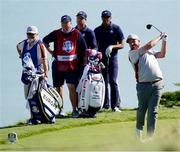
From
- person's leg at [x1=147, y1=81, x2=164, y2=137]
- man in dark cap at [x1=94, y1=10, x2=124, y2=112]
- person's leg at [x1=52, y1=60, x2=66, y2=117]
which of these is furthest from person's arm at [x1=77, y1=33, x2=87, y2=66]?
person's leg at [x1=147, y1=81, x2=164, y2=137]

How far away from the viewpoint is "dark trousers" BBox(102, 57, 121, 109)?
554 inches

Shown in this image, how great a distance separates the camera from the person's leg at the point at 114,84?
1407 centimetres

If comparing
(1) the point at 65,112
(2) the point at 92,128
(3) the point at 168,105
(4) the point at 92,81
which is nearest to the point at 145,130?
(2) the point at 92,128

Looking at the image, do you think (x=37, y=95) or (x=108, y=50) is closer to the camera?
(x=37, y=95)

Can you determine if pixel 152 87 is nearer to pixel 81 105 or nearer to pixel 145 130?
pixel 145 130

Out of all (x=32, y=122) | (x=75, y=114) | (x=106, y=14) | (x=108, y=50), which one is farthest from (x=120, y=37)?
(x=32, y=122)

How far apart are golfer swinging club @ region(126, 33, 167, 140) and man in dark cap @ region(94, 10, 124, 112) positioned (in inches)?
141

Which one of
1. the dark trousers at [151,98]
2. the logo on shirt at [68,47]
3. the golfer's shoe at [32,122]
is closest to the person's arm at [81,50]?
the logo on shirt at [68,47]

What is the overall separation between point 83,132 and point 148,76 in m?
1.61

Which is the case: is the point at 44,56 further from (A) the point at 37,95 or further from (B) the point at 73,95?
(B) the point at 73,95

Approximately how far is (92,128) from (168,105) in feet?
14.4

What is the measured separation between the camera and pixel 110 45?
555 inches

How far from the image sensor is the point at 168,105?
1561cm

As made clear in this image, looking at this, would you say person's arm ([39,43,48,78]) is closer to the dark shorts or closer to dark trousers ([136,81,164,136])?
the dark shorts
